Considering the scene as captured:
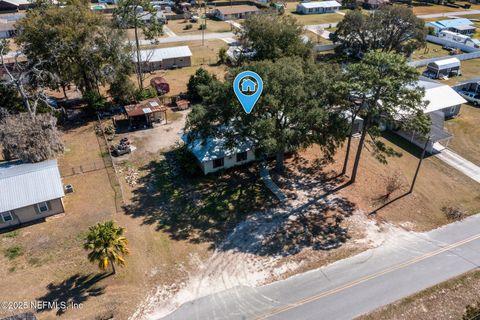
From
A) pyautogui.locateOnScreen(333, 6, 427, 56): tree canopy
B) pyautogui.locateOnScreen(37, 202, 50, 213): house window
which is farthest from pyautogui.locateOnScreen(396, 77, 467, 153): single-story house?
pyautogui.locateOnScreen(37, 202, 50, 213): house window

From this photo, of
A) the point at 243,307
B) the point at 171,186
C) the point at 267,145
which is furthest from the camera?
the point at 171,186

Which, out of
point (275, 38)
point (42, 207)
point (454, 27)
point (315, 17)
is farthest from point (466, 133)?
point (315, 17)

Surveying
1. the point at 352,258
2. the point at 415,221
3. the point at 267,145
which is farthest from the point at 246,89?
the point at 415,221

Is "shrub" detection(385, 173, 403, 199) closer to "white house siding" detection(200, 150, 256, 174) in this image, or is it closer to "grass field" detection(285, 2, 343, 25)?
"white house siding" detection(200, 150, 256, 174)

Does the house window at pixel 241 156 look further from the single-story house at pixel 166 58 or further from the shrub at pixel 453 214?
the single-story house at pixel 166 58

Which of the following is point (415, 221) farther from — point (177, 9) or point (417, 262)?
point (177, 9)

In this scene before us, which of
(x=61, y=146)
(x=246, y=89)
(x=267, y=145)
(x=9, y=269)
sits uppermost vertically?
(x=246, y=89)
